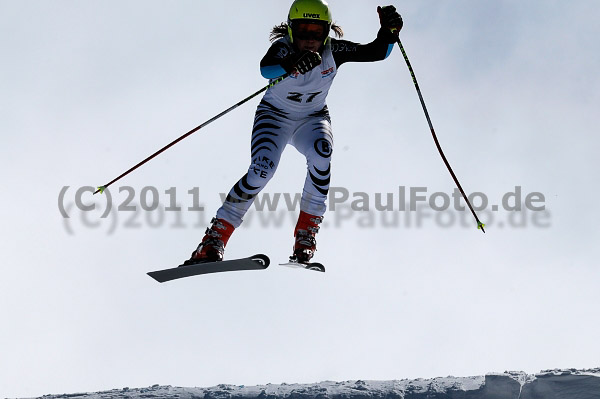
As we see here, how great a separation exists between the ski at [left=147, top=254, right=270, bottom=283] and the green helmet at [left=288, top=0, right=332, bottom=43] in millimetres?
2626

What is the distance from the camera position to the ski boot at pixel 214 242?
8070 mm

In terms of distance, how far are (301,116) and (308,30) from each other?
1.04 m

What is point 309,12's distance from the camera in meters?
7.95

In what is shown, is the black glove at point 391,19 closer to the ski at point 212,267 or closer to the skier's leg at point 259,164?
Answer: the skier's leg at point 259,164

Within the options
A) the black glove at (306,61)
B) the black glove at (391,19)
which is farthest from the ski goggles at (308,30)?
the black glove at (391,19)

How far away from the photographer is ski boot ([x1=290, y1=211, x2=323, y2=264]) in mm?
8430

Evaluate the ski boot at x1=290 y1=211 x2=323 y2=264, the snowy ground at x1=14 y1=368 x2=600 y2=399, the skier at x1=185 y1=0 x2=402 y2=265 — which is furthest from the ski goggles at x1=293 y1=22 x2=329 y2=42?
the snowy ground at x1=14 y1=368 x2=600 y2=399

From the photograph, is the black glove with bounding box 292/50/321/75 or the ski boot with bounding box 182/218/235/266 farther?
the ski boot with bounding box 182/218/235/266

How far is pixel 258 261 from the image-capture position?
24.2ft

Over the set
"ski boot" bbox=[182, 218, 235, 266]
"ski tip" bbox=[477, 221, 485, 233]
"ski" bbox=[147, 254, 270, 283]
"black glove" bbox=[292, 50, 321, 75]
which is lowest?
"ski" bbox=[147, 254, 270, 283]

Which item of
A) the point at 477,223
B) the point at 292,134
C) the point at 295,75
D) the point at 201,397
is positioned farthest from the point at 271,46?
the point at 201,397

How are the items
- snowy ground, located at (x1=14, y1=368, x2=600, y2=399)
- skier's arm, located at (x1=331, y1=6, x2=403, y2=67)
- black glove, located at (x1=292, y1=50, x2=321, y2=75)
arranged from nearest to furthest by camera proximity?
black glove, located at (x1=292, y1=50, x2=321, y2=75)
skier's arm, located at (x1=331, y1=6, x2=403, y2=67)
snowy ground, located at (x1=14, y1=368, x2=600, y2=399)

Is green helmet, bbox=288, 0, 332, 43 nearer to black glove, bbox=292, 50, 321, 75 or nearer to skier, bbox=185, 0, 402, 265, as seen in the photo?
skier, bbox=185, 0, 402, 265

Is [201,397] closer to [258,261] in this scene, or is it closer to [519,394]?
[519,394]
